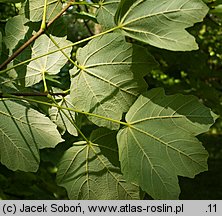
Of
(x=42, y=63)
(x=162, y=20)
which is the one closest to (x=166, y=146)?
(x=162, y=20)

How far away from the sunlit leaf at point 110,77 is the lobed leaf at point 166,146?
0.04 metres

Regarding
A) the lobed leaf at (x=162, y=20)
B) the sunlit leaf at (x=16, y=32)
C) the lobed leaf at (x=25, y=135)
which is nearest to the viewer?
the lobed leaf at (x=162, y=20)

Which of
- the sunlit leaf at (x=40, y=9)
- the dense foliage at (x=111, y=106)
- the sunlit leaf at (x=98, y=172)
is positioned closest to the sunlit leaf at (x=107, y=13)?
the dense foliage at (x=111, y=106)

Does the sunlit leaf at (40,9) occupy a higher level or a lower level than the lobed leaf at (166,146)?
higher

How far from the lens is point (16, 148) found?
979mm

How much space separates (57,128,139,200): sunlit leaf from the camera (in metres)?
0.99

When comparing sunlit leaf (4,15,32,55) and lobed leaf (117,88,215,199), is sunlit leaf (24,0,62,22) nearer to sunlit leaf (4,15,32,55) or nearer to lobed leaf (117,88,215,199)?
sunlit leaf (4,15,32,55)

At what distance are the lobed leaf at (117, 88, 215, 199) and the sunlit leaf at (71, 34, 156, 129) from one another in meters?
0.04

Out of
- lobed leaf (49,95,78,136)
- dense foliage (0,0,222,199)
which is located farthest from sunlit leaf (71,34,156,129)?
lobed leaf (49,95,78,136)

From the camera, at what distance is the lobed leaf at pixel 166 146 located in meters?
0.89

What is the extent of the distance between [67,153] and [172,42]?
1.16 ft

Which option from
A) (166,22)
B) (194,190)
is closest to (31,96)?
(166,22)

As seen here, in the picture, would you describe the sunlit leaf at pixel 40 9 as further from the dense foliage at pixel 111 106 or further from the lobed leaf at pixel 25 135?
the lobed leaf at pixel 25 135

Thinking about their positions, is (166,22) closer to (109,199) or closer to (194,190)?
(109,199)
